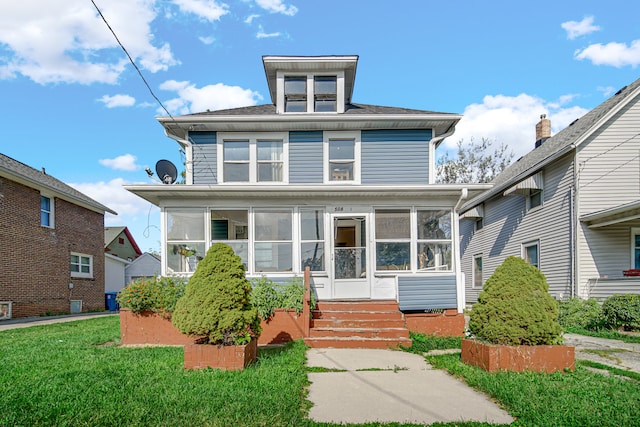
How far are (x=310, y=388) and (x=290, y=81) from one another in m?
9.06

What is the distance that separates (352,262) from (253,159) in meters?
3.94

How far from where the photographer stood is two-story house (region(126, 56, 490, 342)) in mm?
9703

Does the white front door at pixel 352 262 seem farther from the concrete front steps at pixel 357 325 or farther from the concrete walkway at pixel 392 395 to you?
the concrete walkway at pixel 392 395

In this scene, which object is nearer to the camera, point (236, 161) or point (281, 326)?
point (281, 326)

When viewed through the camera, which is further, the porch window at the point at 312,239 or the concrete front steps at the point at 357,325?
the porch window at the point at 312,239

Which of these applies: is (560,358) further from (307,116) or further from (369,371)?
(307,116)

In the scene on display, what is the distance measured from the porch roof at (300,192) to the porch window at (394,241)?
576 millimetres

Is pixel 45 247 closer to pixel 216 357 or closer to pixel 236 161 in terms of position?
pixel 236 161

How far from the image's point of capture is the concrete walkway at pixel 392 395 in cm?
388

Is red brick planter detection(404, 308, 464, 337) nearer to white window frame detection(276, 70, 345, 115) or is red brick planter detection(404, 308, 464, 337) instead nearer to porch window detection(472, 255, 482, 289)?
white window frame detection(276, 70, 345, 115)

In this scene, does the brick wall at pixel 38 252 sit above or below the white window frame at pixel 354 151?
below

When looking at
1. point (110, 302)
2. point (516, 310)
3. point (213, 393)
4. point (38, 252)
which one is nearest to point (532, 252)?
point (516, 310)

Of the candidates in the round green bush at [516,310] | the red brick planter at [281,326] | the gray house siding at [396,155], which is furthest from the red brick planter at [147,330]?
the gray house siding at [396,155]

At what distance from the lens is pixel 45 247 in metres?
15.9
